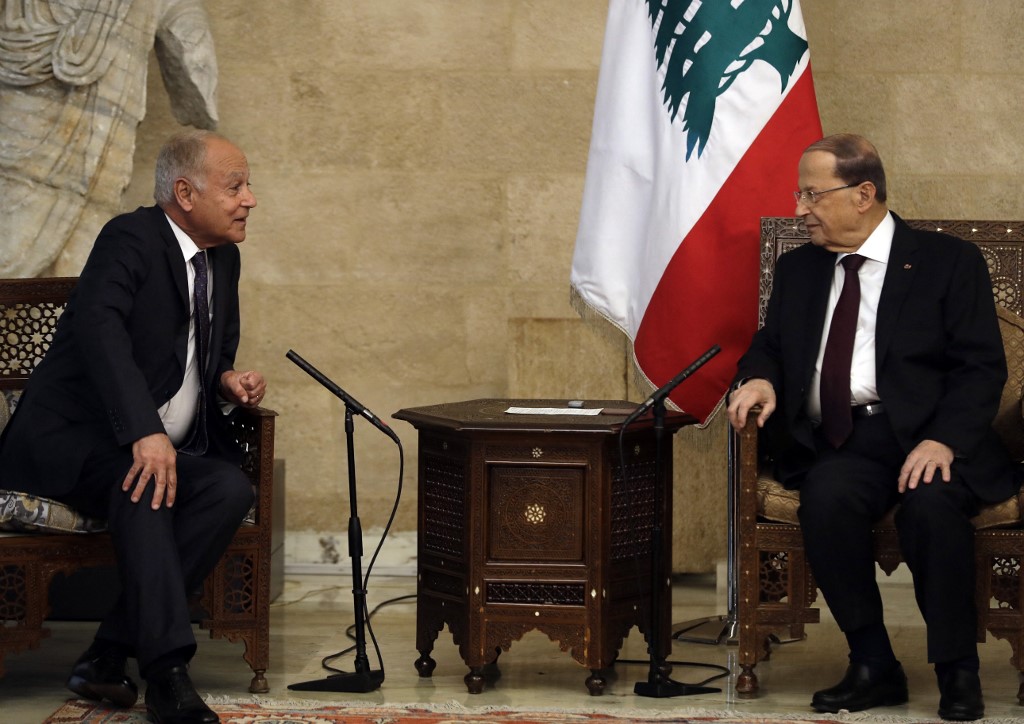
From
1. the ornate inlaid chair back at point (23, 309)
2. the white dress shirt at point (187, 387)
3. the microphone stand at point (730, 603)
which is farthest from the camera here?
the microphone stand at point (730, 603)

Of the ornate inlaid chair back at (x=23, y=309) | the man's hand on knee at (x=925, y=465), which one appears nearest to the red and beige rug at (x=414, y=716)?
the man's hand on knee at (x=925, y=465)

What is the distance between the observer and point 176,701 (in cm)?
370

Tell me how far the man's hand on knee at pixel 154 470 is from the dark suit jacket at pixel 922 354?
1642 millimetres

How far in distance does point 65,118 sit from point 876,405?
307 centimetres

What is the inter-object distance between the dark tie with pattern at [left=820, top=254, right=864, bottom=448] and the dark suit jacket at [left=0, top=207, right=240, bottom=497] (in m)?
1.78

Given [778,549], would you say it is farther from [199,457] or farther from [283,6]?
[283,6]

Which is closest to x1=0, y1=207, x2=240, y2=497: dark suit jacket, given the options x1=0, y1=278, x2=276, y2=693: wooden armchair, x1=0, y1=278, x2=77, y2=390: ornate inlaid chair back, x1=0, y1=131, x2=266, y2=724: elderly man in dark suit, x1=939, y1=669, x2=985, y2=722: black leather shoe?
x1=0, y1=131, x2=266, y2=724: elderly man in dark suit

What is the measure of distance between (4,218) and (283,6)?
1.51 metres

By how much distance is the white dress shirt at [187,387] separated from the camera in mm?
4227

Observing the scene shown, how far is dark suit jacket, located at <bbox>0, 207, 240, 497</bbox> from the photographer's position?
3.93 meters

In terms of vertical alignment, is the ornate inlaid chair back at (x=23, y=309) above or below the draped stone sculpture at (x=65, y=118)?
below

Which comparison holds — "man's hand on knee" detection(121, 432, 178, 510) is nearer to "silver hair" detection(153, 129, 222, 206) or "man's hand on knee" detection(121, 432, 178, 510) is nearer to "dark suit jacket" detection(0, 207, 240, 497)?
"dark suit jacket" detection(0, 207, 240, 497)

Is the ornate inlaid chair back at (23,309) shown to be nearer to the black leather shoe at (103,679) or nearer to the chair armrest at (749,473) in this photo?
the black leather shoe at (103,679)

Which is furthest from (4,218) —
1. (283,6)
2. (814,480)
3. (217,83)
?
(814,480)
